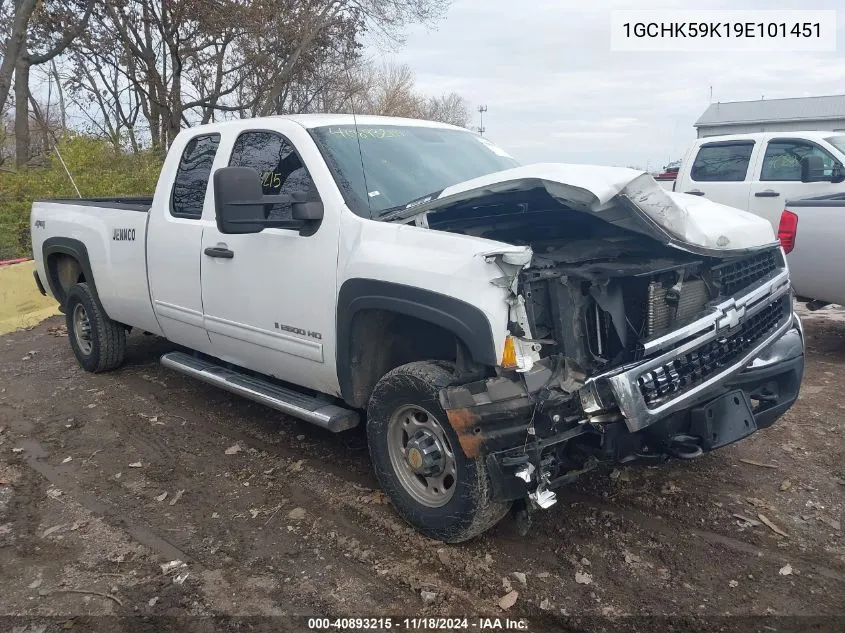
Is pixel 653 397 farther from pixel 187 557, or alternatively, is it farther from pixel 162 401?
pixel 162 401

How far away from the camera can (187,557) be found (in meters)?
3.39

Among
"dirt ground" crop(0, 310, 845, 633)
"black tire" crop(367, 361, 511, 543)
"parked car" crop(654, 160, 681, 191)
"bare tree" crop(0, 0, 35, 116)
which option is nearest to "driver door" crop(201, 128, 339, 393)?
"black tire" crop(367, 361, 511, 543)

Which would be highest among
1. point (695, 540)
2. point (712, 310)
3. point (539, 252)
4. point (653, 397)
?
point (539, 252)

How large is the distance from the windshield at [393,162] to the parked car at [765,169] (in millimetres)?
5363

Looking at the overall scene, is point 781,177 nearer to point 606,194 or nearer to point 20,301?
point 606,194

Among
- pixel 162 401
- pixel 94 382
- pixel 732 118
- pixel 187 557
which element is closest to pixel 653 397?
pixel 187 557

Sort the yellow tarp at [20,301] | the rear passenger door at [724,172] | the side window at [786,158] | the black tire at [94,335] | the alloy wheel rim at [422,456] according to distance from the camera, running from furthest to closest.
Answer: the rear passenger door at [724,172]
the yellow tarp at [20,301]
the side window at [786,158]
the black tire at [94,335]
the alloy wheel rim at [422,456]

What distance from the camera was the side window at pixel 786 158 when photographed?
8500 millimetres

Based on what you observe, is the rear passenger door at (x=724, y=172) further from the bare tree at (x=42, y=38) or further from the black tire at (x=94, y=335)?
the bare tree at (x=42, y=38)

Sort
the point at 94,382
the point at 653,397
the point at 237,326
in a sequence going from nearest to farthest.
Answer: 1. the point at 653,397
2. the point at 237,326
3. the point at 94,382

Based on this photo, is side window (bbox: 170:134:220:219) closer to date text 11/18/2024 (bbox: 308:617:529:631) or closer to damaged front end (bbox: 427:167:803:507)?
damaged front end (bbox: 427:167:803:507)

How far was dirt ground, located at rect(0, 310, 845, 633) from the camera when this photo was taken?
2.97 meters

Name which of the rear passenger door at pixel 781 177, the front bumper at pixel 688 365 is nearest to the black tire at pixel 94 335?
the front bumper at pixel 688 365

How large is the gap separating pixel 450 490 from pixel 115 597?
5.08ft
